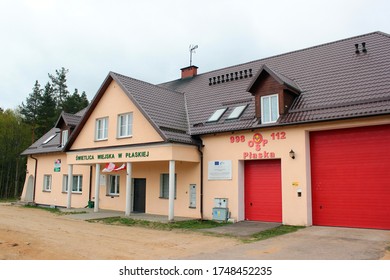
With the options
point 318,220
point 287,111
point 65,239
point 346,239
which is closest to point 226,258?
point 346,239

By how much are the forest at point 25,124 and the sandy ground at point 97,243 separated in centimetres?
2501

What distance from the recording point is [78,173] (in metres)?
24.5

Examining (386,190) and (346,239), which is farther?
(386,190)

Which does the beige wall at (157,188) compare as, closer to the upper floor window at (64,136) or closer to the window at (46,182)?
the upper floor window at (64,136)

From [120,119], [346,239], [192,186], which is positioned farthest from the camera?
[120,119]

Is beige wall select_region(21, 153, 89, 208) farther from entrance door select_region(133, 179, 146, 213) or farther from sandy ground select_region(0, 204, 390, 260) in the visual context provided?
sandy ground select_region(0, 204, 390, 260)

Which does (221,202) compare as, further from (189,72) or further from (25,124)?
(25,124)

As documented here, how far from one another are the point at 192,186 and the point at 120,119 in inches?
218

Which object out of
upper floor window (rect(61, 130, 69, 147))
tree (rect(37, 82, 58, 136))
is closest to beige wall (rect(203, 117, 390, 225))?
upper floor window (rect(61, 130, 69, 147))

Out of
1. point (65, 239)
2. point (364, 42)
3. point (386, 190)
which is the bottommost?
point (65, 239)

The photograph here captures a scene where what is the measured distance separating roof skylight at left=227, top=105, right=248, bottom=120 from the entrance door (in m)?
6.56

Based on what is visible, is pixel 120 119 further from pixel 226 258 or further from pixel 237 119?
pixel 226 258

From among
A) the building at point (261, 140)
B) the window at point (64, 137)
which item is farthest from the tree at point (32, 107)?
the building at point (261, 140)

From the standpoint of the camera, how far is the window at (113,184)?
2175cm
